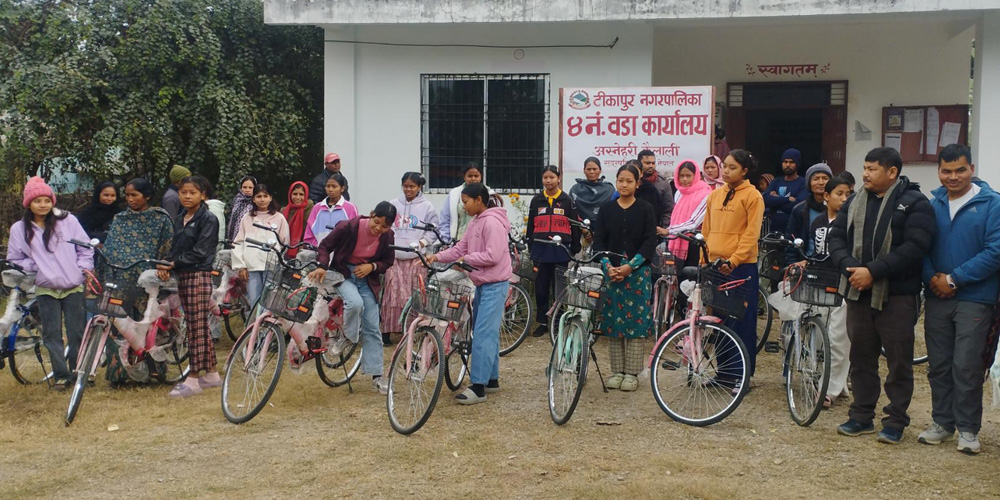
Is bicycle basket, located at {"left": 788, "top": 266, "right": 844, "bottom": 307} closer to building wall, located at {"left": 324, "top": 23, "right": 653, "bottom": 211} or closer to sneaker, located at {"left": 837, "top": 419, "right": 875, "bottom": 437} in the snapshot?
sneaker, located at {"left": 837, "top": 419, "right": 875, "bottom": 437}

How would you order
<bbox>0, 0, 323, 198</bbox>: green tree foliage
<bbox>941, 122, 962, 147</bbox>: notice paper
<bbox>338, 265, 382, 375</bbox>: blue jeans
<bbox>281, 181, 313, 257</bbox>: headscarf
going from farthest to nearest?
<bbox>941, 122, 962, 147</bbox>: notice paper → <bbox>0, 0, 323, 198</bbox>: green tree foliage → <bbox>281, 181, 313, 257</bbox>: headscarf → <bbox>338, 265, 382, 375</bbox>: blue jeans

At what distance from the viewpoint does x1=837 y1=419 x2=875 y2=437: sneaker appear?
5.92 m

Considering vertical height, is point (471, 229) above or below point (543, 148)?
below

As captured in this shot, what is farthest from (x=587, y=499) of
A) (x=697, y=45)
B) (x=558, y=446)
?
(x=697, y=45)

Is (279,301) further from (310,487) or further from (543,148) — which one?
(543,148)

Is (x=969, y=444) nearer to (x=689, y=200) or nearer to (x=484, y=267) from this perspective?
Result: (x=484, y=267)

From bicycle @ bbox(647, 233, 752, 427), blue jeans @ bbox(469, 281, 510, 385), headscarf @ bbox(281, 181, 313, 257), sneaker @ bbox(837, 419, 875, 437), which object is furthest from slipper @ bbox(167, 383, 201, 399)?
sneaker @ bbox(837, 419, 875, 437)

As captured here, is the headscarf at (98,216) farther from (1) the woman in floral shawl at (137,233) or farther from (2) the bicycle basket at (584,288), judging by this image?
(2) the bicycle basket at (584,288)

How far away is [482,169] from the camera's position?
→ 39.2 feet

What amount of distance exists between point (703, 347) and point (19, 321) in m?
5.24

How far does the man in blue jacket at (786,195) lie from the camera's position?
9.93 m

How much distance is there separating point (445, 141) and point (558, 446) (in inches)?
268

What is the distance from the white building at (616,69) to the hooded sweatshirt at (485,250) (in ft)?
16.6

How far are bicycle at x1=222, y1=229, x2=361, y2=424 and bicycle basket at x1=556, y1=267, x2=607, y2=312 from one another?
170 cm
